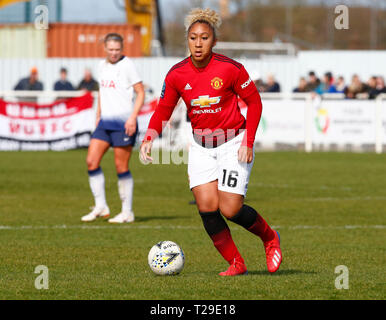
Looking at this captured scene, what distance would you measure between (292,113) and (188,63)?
61.1ft

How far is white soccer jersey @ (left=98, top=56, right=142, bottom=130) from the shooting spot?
11.5 meters

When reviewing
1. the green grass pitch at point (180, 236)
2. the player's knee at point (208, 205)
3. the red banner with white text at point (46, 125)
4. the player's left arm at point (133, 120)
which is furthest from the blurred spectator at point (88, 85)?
the player's knee at point (208, 205)

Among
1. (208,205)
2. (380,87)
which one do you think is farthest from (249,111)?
(380,87)

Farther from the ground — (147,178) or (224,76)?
(224,76)

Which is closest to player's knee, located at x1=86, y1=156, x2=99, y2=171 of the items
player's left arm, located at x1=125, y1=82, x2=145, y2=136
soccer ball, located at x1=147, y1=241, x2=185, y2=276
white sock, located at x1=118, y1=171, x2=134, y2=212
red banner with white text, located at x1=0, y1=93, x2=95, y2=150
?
white sock, located at x1=118, y1=171, x2=134, y2=212

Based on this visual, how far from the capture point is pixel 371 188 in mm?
16844

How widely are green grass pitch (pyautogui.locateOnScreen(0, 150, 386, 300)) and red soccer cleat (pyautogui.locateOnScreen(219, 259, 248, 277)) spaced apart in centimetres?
11

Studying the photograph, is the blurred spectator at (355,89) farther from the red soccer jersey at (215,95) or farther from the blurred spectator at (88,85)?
the red soccer jersey at (215,95)

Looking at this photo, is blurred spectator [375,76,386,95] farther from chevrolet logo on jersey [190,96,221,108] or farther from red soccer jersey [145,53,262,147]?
chevrolet logo on jersey [190,96,221,108]

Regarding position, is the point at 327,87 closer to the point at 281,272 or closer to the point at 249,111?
the point at 281,272

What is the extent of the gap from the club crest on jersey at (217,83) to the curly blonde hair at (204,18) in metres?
0.41

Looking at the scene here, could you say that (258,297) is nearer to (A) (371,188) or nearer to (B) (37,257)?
(B) (37,257)

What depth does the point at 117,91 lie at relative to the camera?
37.9 feet

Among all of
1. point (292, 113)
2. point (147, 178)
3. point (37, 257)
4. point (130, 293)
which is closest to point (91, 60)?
point (292, 113)
